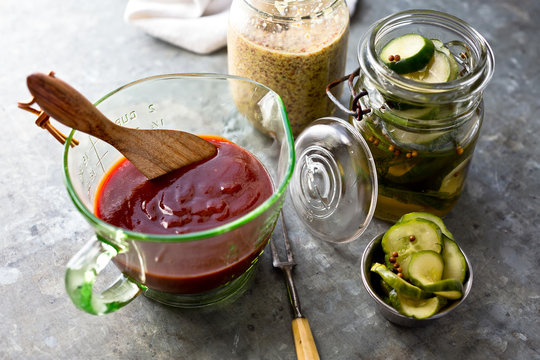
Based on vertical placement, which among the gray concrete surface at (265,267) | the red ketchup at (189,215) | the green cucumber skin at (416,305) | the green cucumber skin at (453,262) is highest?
the red ketchup at (189,215)

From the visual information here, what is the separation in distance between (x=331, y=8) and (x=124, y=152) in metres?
0.55

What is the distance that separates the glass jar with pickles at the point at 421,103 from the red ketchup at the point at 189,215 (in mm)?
262

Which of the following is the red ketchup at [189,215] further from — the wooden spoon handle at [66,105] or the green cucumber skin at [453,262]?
the green cucumber skin at [453,262]

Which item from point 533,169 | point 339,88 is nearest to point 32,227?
point 339,88

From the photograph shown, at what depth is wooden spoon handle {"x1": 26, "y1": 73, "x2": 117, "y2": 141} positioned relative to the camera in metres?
0.91

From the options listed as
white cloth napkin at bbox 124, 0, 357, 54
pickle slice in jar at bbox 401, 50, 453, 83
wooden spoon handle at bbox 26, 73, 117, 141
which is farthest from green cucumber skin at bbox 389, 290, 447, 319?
white cloth napkin at bbox 124, 0, 357, 54

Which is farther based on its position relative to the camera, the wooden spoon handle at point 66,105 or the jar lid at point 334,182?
the jar lid at point 334,182

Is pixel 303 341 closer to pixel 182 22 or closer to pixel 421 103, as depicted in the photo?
pixel 421 103

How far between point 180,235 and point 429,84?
528mm

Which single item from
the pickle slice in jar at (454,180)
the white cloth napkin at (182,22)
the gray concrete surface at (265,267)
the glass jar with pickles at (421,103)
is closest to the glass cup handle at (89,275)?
the gray concrete surface at (265,267)

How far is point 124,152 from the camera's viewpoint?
3.56 ft

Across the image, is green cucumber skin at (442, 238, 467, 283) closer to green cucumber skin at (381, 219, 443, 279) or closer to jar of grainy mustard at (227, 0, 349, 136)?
green cucumber skin at (381, 219, 443, 279)

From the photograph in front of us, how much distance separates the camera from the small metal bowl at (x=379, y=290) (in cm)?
107

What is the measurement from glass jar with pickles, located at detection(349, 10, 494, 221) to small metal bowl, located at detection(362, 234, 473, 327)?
0.16 meters
